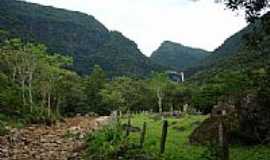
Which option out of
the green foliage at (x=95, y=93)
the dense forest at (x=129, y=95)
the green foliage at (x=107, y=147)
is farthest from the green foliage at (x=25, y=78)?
the green foliage at (x=107, y=147)

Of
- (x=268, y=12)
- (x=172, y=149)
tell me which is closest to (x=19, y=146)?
(x=172, y=149)

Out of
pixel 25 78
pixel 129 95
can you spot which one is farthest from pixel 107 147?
pixel 129 95

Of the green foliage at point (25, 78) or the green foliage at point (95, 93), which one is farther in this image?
the green foliage at point (95, 93)

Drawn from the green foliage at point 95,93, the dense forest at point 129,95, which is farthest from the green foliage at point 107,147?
the green foliage at point 95,93

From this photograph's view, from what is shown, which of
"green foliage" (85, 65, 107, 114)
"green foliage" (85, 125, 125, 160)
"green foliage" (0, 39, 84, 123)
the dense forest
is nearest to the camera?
"green foliage" (85, 125, 125, 160)

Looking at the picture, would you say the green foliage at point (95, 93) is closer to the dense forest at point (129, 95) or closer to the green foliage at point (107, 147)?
the dense forest at point (129, 95)

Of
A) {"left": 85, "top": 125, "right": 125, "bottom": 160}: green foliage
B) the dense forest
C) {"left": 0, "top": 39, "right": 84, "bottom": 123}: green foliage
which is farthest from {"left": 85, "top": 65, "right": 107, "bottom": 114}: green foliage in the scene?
{"left": 85, "top": 125, "right": 125, "bottom": 160}: green foliage

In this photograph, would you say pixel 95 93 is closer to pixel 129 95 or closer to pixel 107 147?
pixel 129 95

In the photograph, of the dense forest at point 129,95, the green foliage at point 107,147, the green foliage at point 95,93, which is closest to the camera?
the green foliage at point 107,147

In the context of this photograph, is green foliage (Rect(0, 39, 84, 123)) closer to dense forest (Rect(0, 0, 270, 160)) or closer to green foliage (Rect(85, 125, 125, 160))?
dense forest (Rect(0, 0, 270, 160))

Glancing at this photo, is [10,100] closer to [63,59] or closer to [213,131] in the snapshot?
[63,59]

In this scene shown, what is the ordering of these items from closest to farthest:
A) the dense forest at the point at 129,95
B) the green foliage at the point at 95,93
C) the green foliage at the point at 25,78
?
the dense forest at the point at 129,95
the green foliage at the point at 25,78
the green foliage at the point at 95,93

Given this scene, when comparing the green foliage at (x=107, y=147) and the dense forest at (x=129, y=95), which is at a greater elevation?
the dense forest at (x=129, y=95)

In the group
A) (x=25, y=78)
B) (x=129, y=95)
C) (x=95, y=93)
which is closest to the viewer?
(x=25, y=78)
